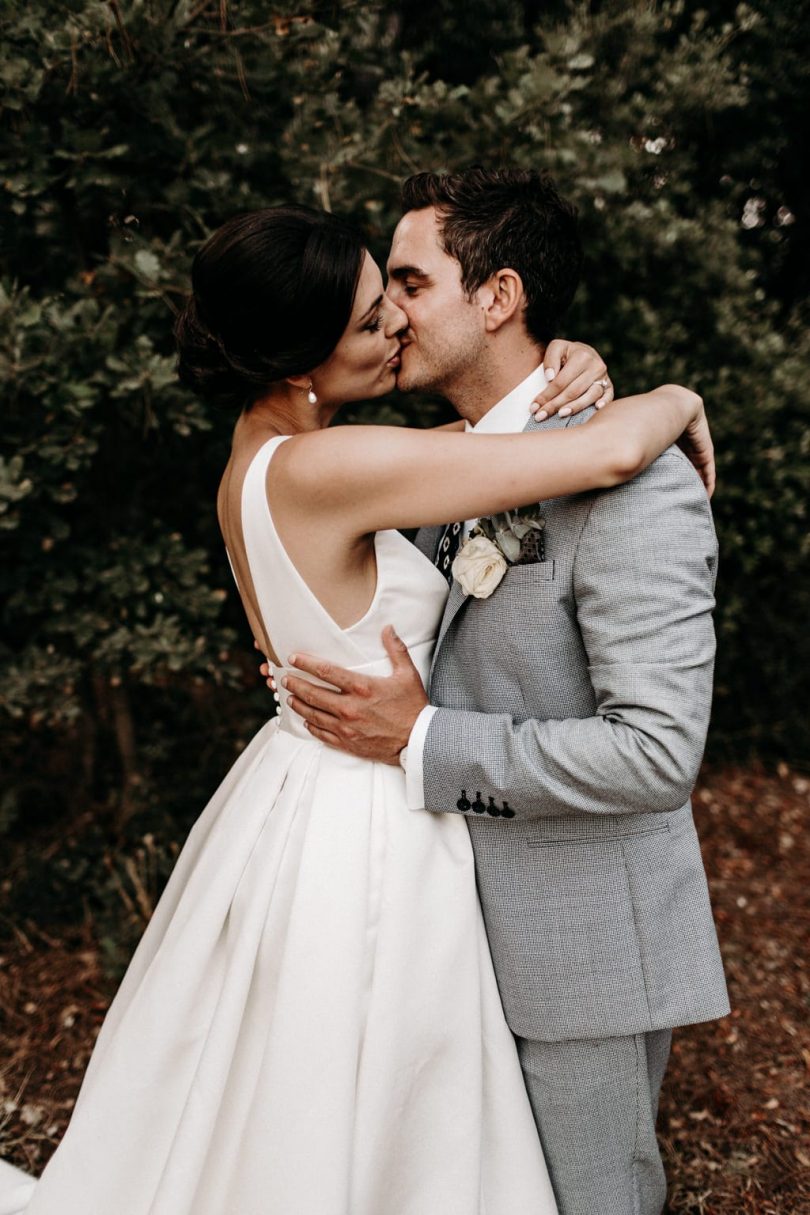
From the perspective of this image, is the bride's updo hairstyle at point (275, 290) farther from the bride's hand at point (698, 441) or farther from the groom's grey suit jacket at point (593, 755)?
the bride's hand at point (698, 441)

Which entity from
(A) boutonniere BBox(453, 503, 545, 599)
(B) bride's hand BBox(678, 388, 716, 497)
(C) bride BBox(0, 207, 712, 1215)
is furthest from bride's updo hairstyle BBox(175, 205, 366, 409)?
(B) bride's hand BBox(678, 388, 716, 497)

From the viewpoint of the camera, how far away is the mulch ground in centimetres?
286

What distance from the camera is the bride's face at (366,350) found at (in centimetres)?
216

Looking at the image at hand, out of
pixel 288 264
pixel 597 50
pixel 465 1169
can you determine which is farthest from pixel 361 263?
pixel 597 50

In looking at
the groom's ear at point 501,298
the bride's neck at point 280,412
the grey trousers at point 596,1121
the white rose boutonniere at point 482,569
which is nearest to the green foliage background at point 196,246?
the bride's neck at point 280,412

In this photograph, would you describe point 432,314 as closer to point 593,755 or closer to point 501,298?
point 501,298

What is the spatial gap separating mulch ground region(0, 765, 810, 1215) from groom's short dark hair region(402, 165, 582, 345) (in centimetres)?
244

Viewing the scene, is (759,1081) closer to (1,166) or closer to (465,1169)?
(465,1169)

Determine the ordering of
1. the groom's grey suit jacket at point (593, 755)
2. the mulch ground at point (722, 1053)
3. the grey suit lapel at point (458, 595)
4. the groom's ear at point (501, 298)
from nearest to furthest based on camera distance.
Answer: the groom's grey suit jacket at point (593, 755), the grey suit lapel at point (458, 595), the groom's ear at point (501, 298), the mulch ground at point (722, 1053)

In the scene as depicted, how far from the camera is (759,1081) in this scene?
3.24 metres

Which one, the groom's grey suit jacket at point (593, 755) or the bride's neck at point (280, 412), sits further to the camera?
the bride's neck at point (280, 412)

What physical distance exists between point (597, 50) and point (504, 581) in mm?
2891

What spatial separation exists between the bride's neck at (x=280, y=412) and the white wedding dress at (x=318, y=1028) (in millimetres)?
156

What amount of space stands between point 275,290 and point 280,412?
0.31m
